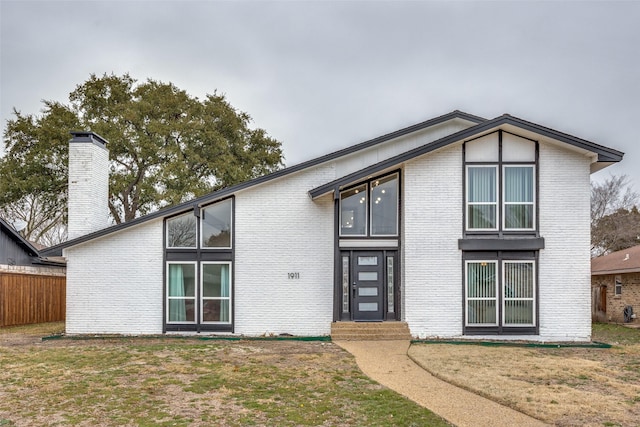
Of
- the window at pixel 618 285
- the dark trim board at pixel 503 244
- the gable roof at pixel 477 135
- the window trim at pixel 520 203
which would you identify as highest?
the gable roof at pixel 477 135

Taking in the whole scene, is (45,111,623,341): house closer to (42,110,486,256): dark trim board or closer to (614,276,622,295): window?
(42,110,486,256): dark trim board

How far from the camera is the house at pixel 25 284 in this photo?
1725 cm

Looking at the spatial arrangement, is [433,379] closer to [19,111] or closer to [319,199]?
[319,199]

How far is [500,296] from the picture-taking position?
13.2 meters

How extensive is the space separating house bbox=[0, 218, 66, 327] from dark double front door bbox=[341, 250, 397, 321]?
1050 cm

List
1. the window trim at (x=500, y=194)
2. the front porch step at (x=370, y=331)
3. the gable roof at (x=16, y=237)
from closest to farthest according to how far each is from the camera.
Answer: the front porch step at (x=370, y=331), the window trim at (x=500, y=194), the gable roof at (x=16, y=237)

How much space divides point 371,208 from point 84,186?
26.8 ft

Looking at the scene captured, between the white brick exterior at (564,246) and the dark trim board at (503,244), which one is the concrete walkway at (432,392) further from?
the white brick exterior at (564,246)

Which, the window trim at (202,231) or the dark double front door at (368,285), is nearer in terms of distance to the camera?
the dark double front door at (368,285)

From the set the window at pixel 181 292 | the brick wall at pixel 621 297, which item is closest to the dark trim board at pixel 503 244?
the window at pixel 181 292

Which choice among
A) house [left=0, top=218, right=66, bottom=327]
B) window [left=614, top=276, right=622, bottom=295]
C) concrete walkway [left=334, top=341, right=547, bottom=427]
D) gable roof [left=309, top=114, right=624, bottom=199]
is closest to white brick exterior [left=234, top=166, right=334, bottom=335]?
gable roof [left=309, top=114, right=624, bottom=199]

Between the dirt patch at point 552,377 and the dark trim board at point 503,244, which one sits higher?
the dark trim board at point 503,244

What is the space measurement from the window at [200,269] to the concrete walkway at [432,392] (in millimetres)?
4163

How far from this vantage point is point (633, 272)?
18828 millimetres
